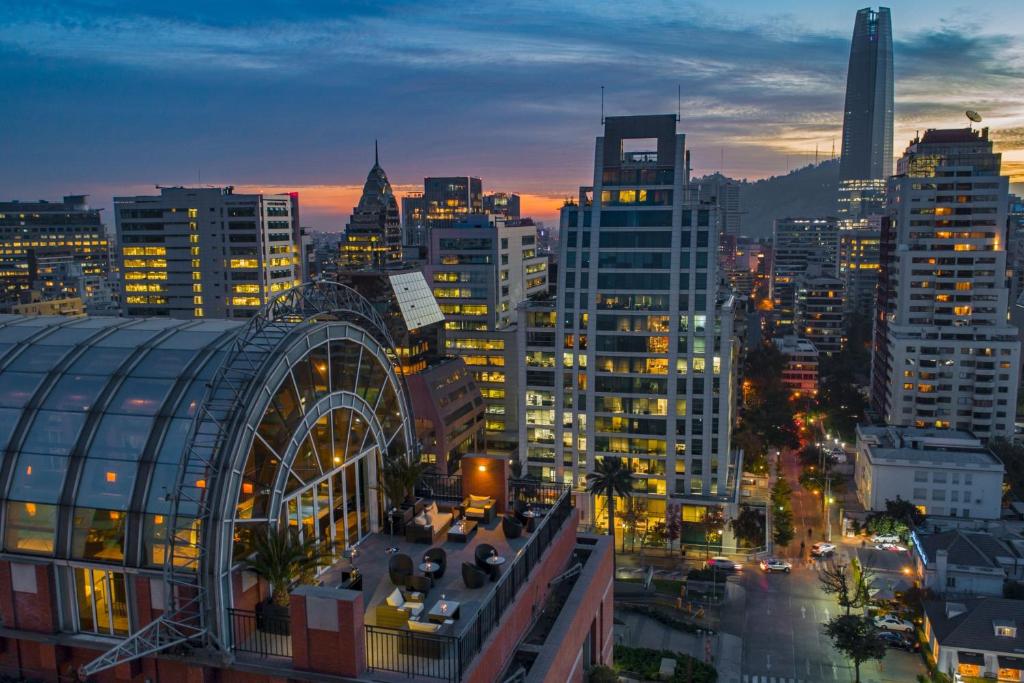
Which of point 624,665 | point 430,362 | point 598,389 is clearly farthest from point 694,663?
point 430,362

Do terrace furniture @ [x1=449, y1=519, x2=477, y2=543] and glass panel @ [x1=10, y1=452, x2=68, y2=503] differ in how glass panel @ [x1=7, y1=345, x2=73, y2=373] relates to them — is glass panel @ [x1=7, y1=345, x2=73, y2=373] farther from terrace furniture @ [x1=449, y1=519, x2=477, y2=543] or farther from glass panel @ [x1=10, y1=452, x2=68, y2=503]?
terrace furniture @ [x1=449, y1=519, x2=477, y2=543]

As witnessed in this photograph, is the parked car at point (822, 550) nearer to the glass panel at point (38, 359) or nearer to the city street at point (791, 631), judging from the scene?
the city street at point (791, 631)

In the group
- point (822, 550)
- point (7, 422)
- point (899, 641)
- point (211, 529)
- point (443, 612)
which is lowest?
point (899, 641)

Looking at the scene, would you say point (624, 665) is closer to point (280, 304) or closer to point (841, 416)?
point (280, 304)

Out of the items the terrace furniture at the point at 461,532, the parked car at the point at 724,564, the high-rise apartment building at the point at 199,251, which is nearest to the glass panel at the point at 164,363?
the terrace furniture at the point at 461,532

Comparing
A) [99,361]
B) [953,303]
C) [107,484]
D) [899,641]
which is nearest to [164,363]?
[99,361]

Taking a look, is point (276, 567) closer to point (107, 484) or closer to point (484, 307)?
point (107, 484)
